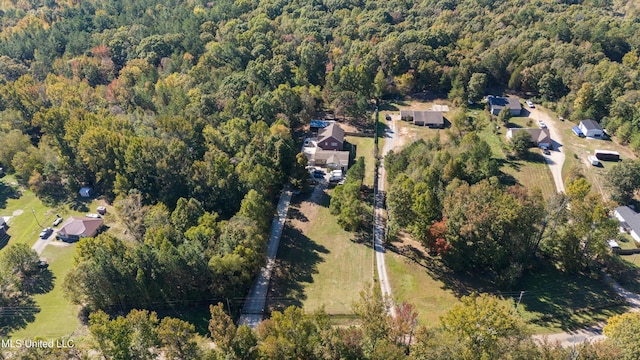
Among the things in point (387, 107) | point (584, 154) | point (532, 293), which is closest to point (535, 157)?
point (584, 154)

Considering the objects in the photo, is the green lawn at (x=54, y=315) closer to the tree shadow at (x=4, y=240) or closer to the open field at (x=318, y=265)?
the tree shadow at (x=4, y=240)

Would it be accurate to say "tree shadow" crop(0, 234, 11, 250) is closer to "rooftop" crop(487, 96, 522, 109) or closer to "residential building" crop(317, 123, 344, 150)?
"residential building" crop(317, 123, 344, 150)

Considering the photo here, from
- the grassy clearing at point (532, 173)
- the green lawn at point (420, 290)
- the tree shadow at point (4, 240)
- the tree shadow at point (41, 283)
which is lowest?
the green lawn at point (420, 290)

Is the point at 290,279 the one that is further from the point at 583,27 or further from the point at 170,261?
the point at 583,27

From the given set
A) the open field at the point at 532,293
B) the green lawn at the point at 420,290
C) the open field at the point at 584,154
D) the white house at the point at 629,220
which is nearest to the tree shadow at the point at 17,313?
the green lawn at the point at 420,290

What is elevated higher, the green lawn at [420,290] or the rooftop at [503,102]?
the rooftop at [503,102]

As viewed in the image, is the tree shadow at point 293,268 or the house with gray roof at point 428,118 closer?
the tree shadow at point 293,268
